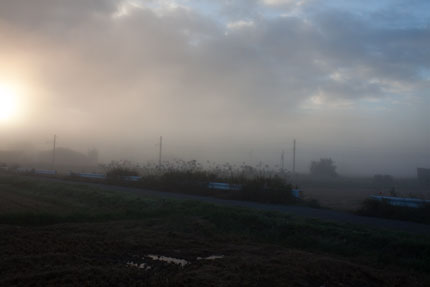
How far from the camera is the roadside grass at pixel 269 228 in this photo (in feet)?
34.9

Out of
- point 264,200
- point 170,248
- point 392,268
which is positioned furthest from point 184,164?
point 392,268

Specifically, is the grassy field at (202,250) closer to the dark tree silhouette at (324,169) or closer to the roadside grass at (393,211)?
the roadside grass at (393,211)

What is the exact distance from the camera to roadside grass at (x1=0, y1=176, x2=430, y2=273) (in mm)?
10625

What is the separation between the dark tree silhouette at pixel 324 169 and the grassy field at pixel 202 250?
78.6 metres

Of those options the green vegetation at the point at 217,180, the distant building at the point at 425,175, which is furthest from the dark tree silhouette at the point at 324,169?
the green vegetation at the point at 217,180

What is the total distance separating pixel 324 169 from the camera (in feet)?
302

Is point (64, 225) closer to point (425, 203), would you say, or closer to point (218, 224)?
point (218, 224)

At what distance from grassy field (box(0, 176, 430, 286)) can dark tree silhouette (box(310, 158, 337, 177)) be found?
78598 mm

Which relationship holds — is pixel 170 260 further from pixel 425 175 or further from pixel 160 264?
pixel 425 175

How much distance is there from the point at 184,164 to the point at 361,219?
1850 cm

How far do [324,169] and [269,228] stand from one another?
82334 mm

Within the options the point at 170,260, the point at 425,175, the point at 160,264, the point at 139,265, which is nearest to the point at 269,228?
the point at 170,260

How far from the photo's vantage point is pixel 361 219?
16.2 meters

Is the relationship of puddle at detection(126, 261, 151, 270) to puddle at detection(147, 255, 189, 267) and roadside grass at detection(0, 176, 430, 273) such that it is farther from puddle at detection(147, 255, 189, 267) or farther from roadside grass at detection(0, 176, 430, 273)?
roadside grass at detection(0, 176, 430, 273)
